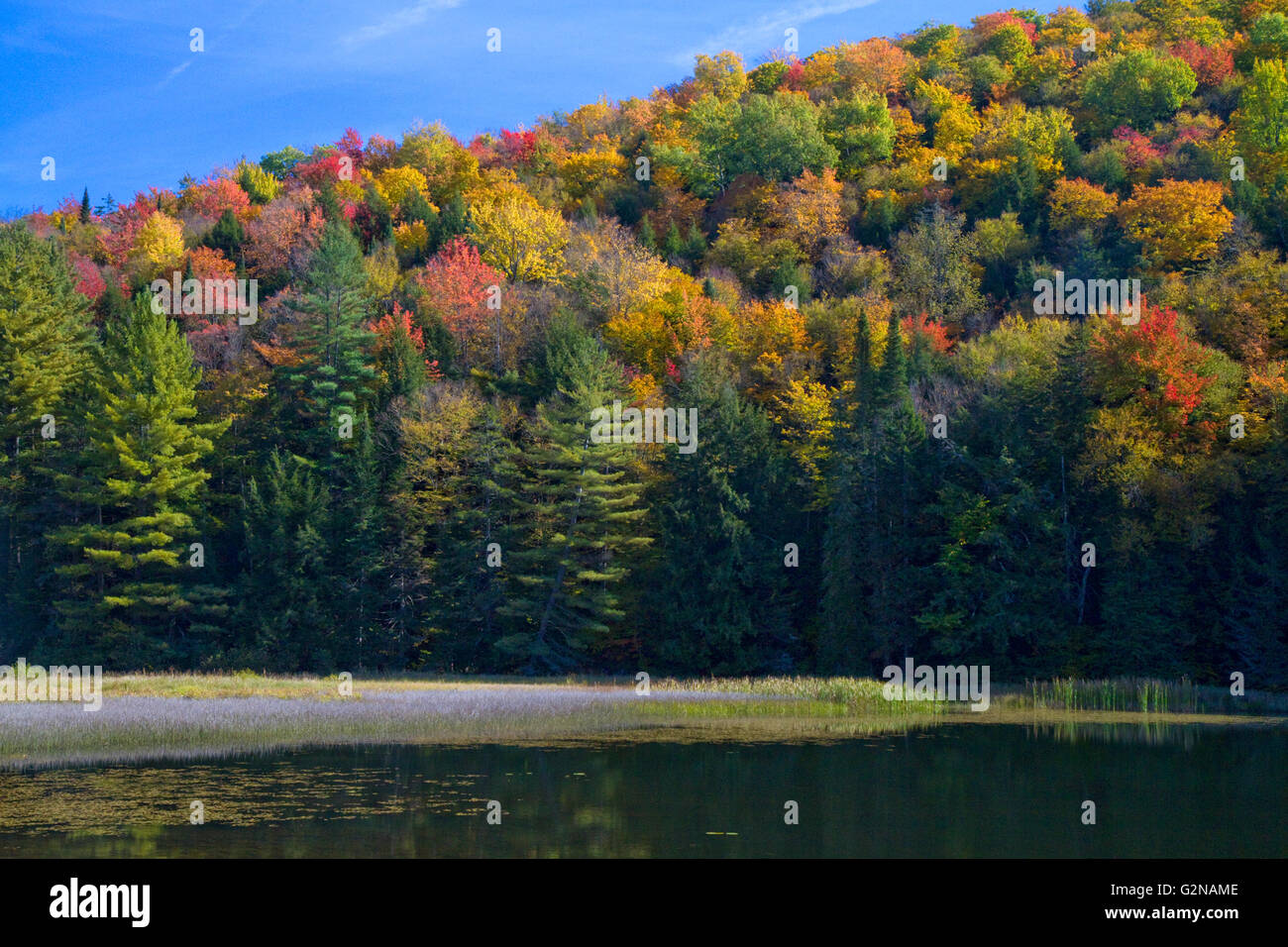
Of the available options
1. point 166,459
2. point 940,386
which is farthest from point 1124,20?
point 166,459

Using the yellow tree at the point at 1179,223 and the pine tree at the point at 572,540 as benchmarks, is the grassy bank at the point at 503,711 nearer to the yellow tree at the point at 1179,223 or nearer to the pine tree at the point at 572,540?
the pine tree at the point at 572,540

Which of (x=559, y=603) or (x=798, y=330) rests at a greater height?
(x=798, y=330)

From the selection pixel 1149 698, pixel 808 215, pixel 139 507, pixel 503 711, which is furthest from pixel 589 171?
pixel 503 711

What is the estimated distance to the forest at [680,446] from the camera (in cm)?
5169

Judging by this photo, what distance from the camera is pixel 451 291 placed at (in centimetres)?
7794

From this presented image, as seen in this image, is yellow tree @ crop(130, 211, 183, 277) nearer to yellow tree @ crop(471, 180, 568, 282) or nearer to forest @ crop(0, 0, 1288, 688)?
forest @ crop(0, 0, 1288, 688)

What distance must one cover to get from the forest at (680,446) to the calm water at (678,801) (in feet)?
69.7

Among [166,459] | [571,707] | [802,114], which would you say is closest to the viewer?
[571,707]

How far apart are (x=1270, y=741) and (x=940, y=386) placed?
3297 centimetres

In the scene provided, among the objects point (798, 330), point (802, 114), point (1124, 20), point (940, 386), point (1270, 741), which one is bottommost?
point (1270, 741)

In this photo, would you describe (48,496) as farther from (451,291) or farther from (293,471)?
(451,291)

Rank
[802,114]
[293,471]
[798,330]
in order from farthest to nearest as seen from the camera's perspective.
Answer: [802,114], [798,330], [293,471]

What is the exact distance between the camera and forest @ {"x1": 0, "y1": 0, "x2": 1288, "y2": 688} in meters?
51.7

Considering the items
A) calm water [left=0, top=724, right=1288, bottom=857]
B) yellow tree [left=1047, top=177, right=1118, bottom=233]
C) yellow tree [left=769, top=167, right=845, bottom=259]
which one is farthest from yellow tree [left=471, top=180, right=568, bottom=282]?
calm water [left=0, top=724, right=1288, bottom=857]
